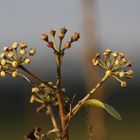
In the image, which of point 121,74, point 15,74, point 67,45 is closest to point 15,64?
point 15,74

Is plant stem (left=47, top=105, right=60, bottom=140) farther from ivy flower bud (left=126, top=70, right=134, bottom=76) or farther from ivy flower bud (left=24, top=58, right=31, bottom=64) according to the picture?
ivy flower bud (left=126, top=70, right=134, bottom=76)

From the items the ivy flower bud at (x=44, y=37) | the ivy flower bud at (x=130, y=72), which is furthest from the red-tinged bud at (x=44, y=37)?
the ivy flower bud at (x=130, y=72)

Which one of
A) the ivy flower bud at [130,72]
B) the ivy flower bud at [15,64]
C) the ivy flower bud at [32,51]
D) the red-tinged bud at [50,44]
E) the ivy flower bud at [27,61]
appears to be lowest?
the ivy flower bud at [130,72]

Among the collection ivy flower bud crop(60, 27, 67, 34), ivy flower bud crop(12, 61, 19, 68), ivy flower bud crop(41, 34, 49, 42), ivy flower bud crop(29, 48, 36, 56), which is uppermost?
ivy flower bud crop(60, 27, 67, 34)

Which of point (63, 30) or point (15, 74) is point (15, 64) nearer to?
point (15, 74)

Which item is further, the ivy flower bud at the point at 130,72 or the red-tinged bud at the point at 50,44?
the ivy flower bud at the point at 130,72

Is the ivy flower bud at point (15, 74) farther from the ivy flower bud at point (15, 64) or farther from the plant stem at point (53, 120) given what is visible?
the plant stem at point (53, 120)

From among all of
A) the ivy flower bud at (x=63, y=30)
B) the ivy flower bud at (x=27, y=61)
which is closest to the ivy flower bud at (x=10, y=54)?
the ivy flower bud at (x=27, y=61)

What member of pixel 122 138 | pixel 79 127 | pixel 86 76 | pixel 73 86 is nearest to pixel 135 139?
pixel 122 138

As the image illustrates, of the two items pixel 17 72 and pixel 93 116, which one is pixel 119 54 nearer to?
pixel 17 72

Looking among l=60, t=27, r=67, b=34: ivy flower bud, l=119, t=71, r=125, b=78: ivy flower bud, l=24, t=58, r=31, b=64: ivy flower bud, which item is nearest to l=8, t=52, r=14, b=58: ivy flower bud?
l=24, t=58, r=31, b=64: ivy flower bud

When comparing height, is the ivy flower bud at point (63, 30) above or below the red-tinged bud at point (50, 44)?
above
